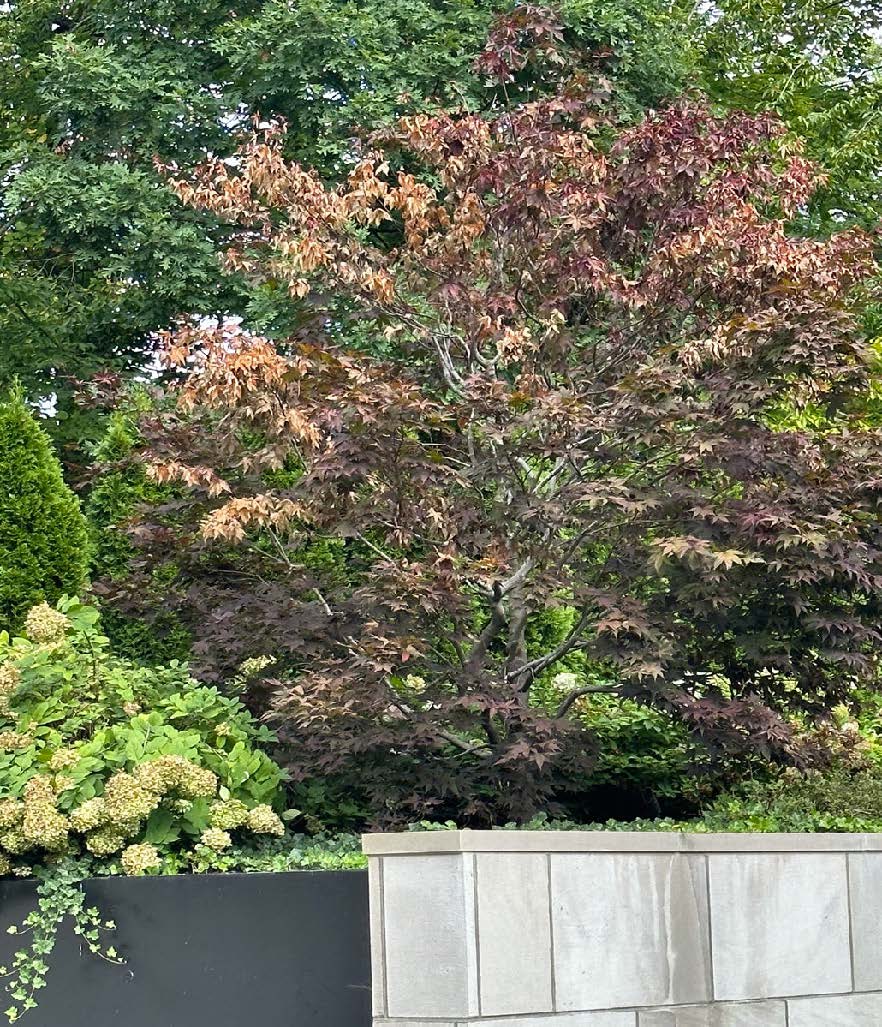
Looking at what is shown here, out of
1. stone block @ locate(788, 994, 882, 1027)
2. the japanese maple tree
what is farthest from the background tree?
stone block @ locate(788, 994, 882, 1027)

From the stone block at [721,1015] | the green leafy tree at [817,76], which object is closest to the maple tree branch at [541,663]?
the stone block at [721,1015]

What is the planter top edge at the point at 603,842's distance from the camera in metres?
4.82

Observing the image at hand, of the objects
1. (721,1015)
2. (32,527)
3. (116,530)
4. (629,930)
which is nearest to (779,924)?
(721,1015)

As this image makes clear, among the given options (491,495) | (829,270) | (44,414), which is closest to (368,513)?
(491,495)

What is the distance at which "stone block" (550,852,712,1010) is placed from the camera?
16.9 feet

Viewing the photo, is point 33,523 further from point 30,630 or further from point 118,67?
point 118,67

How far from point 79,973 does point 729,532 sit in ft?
10.8

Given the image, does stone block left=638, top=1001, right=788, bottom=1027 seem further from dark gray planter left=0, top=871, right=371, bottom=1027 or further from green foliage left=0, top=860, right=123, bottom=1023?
green foliage left=0, top=860, right=123, bottom=1023

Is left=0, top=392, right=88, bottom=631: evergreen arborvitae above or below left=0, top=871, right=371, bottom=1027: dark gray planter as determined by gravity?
above

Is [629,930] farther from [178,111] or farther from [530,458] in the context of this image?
[178,111]

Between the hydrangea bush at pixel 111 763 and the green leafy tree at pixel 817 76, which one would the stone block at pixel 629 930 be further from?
the green leafy tree at pixel 817 76

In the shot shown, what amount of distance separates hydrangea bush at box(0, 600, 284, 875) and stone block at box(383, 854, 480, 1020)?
112cm

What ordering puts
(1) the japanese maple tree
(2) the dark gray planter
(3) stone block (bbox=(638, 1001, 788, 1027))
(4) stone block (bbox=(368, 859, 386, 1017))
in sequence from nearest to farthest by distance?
(4) stone block (bbox=(368, 859, 386, 1017))
(2) the dark gray planter
(3) stone block (bbox=(638, 1001, 788, 1027))
(1) the japanese maple tree

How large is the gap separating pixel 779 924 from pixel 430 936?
1892 millimetres
